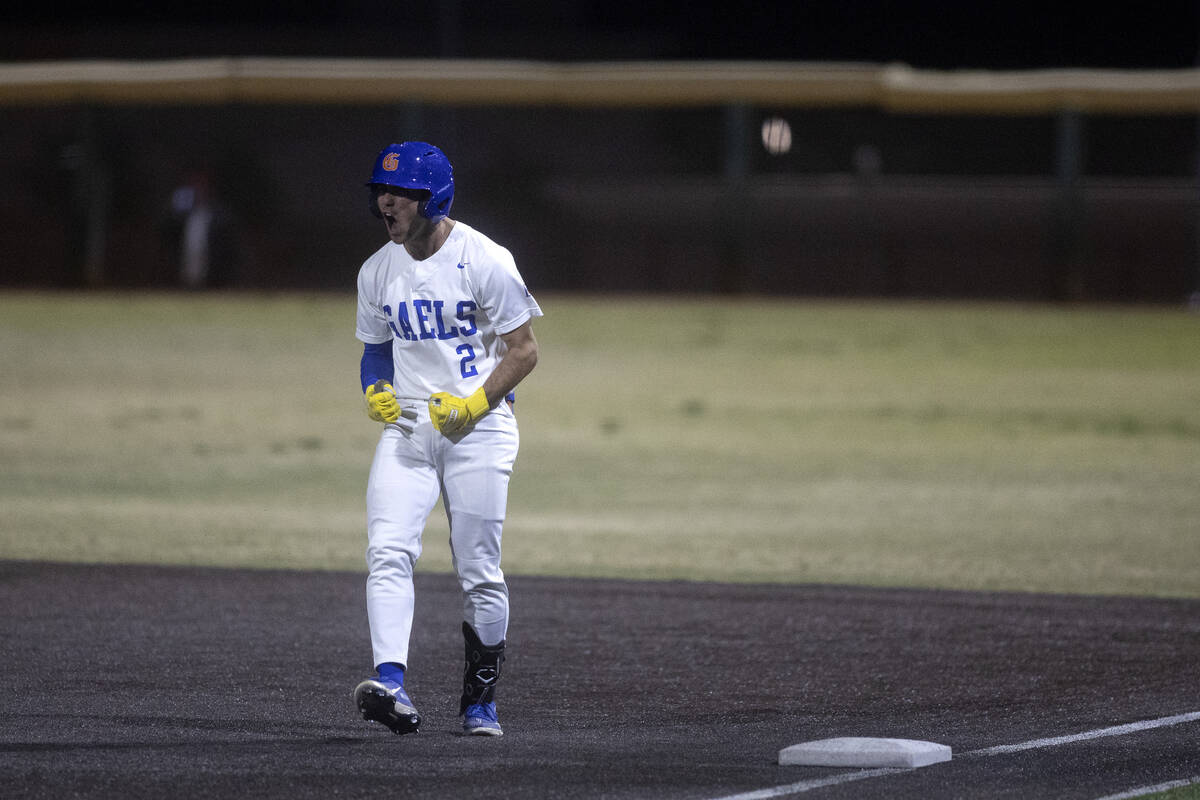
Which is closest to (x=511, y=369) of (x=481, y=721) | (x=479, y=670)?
(x=479, y=670)

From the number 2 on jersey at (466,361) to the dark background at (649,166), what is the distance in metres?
22.3

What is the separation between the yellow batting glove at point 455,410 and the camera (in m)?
5.59

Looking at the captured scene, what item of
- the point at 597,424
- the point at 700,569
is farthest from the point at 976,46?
the point at 700,569

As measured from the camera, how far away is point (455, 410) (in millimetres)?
5594

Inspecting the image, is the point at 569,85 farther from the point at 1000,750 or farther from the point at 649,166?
the point at 1000,750

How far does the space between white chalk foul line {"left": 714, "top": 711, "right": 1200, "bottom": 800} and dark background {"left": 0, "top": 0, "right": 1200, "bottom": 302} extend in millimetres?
21483

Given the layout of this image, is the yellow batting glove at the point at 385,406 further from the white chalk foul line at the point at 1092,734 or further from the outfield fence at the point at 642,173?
the outfield fence at the point at 642,173

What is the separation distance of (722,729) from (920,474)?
8.62 m

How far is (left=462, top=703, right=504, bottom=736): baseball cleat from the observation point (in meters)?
5.72

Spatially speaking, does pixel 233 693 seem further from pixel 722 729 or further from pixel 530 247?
pixel 530 247

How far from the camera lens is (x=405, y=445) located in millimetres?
5750

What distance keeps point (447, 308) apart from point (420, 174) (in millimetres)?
419

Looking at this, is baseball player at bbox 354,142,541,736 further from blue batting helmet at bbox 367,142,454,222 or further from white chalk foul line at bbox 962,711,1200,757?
white chalk foul line at bbox 962,711,1200,757

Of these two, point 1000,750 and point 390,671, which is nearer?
point 390,671
